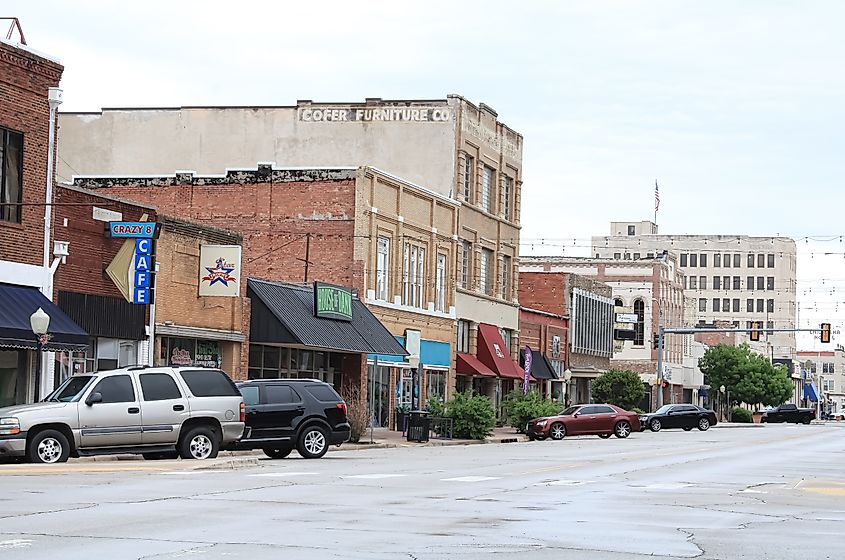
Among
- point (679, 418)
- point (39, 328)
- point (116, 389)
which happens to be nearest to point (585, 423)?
point (679, 418)

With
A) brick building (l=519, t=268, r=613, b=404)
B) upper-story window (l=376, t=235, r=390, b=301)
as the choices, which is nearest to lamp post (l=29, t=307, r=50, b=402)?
upper-story window (l=376, t=235, r=390, b=301)

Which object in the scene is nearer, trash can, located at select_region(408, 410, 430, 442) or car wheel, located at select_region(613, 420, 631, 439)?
trash can, located at select_region(408, 410, 430, 442)

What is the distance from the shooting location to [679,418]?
235 feet

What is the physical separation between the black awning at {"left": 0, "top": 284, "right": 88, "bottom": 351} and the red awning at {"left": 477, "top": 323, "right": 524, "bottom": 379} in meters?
31.9

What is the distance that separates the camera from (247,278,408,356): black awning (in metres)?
41.7

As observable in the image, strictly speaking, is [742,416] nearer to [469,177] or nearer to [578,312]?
[578,312]

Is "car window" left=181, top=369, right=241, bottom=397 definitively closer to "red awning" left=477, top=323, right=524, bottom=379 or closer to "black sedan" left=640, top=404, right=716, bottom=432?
"red awning" left=477, top=323, right=524, bottom=379

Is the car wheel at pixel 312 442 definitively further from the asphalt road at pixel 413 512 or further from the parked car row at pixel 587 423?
the parked car row at pixel 587 423

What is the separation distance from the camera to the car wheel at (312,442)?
3091 cm

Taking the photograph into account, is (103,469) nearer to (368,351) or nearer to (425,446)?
(425,446)

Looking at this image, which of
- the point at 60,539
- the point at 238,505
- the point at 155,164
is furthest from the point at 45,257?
the point at 155,164

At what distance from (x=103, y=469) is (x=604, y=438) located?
114ft

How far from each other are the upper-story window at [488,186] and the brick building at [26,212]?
A: 32.2 metres

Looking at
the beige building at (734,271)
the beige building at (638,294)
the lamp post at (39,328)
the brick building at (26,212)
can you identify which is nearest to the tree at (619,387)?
the beige building at (638,294)
